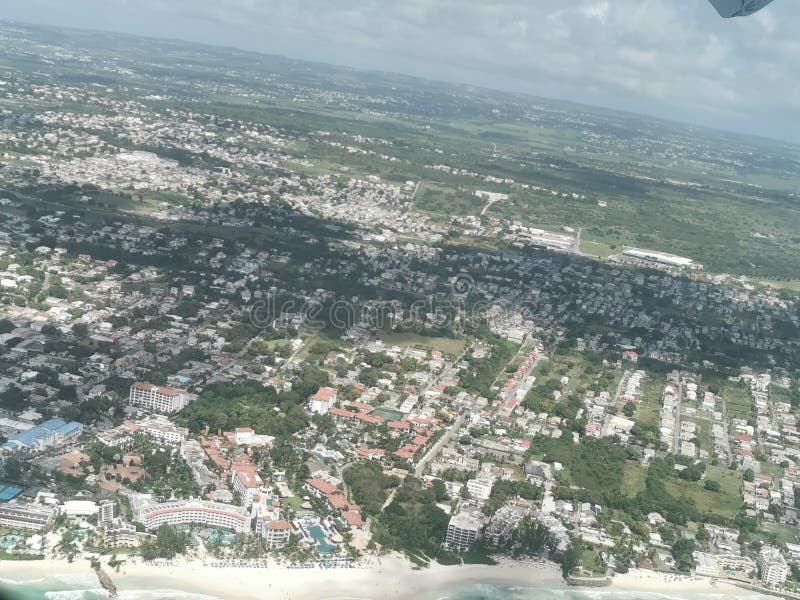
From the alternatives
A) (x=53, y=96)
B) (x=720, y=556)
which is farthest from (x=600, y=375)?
(x=53, y=96)

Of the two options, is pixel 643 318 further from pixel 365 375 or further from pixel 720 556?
pixel 720 556

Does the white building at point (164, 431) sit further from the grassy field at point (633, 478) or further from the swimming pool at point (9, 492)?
the grassy field at point (633, 478)

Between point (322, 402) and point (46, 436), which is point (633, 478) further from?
point (46, 436)

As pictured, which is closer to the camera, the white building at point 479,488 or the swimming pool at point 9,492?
the swimming pool at point 9,492

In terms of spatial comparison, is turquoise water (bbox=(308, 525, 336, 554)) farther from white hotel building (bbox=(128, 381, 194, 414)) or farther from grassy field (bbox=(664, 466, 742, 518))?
grassy field (bbox=(664, 466, 742, 518))

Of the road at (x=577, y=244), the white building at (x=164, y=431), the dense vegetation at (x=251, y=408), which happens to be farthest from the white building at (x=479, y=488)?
the road at (x=577, y=244)

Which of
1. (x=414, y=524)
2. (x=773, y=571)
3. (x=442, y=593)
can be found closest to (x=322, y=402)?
(x=414, y=524)
